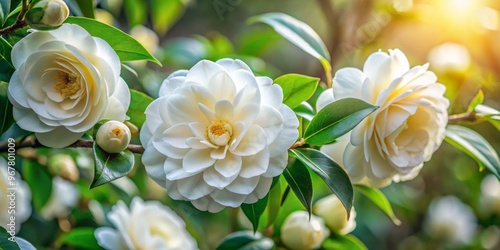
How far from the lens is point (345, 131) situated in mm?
586

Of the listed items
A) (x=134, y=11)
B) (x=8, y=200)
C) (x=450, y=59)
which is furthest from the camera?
(x=450, y=59)

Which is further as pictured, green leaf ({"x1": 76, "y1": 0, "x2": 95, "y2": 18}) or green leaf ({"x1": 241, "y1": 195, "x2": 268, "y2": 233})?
green leaf ({"x1": 76, "y1": 0, "x2": 95, "y2": 18})

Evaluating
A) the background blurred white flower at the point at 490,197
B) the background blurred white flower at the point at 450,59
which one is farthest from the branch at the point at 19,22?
the background blurred white flower at the point at 490,197

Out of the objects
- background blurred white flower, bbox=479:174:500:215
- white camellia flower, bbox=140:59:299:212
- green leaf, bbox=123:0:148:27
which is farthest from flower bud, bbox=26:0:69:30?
background blurred white flower, bbox=479:174:500:215

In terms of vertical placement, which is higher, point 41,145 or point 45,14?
point 45,14

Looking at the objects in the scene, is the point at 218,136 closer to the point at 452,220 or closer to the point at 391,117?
the point at 391,117

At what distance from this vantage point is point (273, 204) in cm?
Result: 75

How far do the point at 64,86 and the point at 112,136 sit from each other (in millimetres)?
84

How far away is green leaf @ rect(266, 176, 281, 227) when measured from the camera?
72 centimetres

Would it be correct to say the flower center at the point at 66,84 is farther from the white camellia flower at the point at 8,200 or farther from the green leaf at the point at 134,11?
the green leaf at the point at 134,11

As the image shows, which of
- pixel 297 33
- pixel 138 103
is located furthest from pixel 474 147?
pixel 138 103

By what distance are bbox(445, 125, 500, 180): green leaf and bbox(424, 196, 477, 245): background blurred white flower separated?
910 millimetres

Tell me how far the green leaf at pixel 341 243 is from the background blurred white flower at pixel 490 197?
2.61 feet

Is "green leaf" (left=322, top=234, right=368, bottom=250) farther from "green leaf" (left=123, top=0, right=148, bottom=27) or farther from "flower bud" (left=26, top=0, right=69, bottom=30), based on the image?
"green leaf" (left=123, top=0, right=148, bottom=27)
